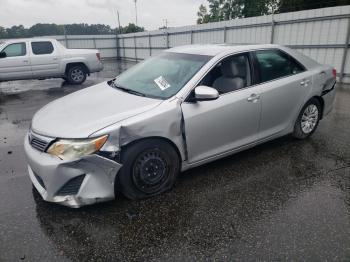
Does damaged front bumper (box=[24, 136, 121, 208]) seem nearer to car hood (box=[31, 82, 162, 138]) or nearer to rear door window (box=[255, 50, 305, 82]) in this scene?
car hood (box=[31, 82, 162, 138])

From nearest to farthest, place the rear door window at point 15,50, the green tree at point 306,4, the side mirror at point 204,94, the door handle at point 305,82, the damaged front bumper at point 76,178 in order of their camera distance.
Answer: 1. the damaged front bumper at point 76,178
2. the side mirror at point 204,94
3. the door handle at point 305,82
4. the rear door window at point 15,50
5. the green tree at point 306,4

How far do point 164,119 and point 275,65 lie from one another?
2073mm

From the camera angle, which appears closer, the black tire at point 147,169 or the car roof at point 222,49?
the black tire at point 147,169

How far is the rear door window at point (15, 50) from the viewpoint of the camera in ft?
34.8

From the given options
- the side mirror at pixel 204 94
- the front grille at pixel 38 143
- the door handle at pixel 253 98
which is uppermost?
the side mirror at pixel 204 94

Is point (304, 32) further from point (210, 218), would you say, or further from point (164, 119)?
point (210, 218)

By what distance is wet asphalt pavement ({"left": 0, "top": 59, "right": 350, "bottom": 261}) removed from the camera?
8.11 ft

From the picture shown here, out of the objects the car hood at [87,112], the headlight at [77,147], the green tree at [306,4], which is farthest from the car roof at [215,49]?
the green tree at [306,4]

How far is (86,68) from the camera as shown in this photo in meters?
12.0

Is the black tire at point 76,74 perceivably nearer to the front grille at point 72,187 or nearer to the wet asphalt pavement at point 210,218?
the wet asphalt pavement at point 210,218

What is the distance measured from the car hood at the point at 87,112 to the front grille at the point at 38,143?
2.6 inches

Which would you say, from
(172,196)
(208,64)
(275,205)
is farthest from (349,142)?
(172,196)

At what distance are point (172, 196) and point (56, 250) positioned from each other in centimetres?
129

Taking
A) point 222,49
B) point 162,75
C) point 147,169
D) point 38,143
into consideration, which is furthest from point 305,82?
point 38,143
